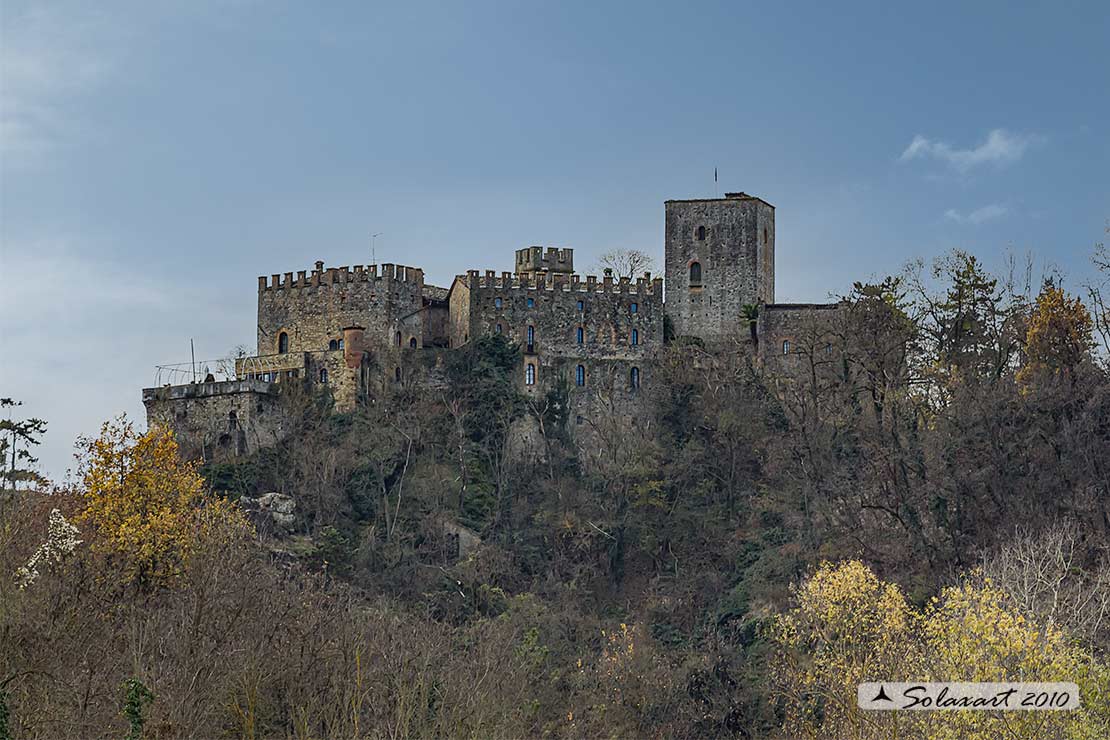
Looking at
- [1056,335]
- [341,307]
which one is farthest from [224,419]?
[1056,335]

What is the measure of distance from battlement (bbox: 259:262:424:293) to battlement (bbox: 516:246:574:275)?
4312 millimetres

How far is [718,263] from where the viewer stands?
241 ft

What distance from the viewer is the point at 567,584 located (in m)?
62.6

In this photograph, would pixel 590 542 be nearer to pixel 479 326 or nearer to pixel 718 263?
pixel 479 326

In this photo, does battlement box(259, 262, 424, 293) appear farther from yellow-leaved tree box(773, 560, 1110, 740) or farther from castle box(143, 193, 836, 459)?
yellow-leaved tree box(773, 560, 1110, 740)

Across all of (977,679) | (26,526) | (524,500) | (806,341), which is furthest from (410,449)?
(977,679)

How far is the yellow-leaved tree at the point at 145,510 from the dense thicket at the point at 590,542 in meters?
0.24

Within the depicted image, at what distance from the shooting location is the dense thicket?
37344 millimetres

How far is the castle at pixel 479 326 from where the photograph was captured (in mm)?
68438

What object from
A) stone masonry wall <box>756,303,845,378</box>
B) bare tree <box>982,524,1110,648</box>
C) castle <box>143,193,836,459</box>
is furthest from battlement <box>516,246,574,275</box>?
bare tree <box>982,524,1110,648</box>

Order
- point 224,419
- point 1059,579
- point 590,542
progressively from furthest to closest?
point 224,419
point 590,542
point 1059,579

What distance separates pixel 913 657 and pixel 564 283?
105ft

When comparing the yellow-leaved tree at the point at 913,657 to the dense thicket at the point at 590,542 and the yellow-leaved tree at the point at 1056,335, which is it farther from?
the yellow-leaved tree at the point at 1056,335

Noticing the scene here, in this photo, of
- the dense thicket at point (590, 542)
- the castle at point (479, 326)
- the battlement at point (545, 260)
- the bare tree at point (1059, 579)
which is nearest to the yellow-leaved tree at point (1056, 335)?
the dense thicket at point (590, 542)
